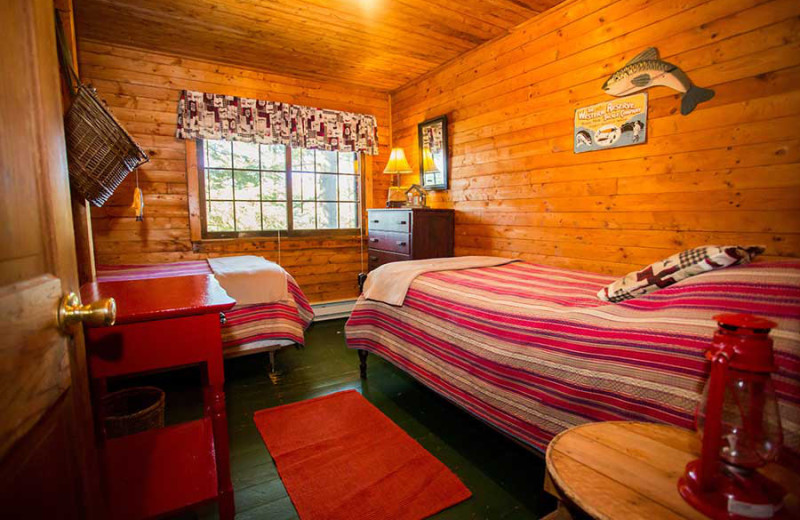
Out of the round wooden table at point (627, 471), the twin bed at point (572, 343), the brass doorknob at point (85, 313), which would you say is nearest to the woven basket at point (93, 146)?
the brass doorknob at point (85, 313)

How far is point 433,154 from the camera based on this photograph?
4012mm

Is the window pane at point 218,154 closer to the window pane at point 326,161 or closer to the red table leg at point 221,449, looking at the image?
the window pane at point 326,161

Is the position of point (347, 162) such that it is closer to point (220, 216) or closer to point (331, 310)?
point (220, 216)

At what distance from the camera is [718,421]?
0.66 meters

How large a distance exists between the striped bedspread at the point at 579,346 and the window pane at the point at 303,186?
255cm

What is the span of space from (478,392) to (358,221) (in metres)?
3.23

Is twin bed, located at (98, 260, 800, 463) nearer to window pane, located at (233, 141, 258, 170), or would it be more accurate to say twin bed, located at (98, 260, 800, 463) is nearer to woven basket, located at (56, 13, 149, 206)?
woven basket, located at (56, 13, 149, 206)

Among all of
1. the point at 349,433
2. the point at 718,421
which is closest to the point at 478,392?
the point at 349,433

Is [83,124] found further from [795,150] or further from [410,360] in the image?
[795,150]

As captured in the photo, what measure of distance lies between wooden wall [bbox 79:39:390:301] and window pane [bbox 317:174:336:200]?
62 cm

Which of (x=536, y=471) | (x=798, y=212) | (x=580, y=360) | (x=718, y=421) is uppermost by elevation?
(x=798, y=212)

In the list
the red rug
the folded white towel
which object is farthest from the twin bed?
the folded white towel

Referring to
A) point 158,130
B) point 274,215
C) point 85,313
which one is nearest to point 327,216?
point 274,215

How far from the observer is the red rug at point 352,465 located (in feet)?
4.87
